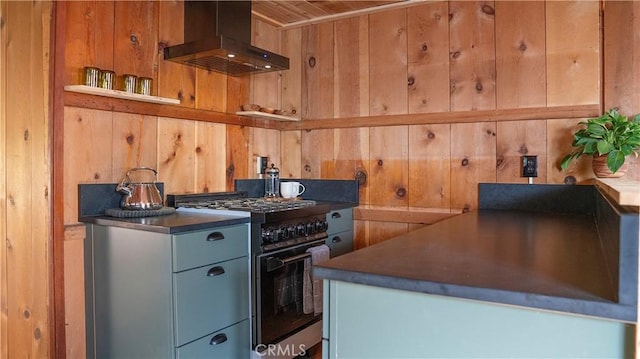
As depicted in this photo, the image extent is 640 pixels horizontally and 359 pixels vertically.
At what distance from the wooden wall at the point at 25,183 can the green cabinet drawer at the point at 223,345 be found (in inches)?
26.7

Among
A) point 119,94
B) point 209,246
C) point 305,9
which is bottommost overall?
point 209,246

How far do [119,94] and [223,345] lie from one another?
1.33 m

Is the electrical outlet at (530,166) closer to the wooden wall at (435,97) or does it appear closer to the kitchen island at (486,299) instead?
the wooden wall at (435,97)

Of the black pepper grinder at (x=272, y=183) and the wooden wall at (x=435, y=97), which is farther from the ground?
the wooden wall at (x=435, y=97)

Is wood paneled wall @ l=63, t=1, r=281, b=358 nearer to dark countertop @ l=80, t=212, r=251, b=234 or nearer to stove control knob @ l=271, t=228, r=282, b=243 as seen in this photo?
dark countertop @ l=80, t=212, r=251, b=234

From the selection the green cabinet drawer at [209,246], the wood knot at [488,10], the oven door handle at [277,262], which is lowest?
the oven door handle at [277,262]

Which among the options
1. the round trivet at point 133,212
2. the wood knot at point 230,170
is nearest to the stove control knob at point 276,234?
the round trivet at point 133,212

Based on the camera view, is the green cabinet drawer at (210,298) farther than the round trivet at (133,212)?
No

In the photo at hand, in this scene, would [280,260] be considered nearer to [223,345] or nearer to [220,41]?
[223,345]

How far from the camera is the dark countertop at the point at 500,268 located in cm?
89

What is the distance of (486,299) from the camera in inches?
36.8

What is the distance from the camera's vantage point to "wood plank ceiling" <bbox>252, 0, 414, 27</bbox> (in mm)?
3012

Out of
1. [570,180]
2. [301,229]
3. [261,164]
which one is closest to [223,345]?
[301,229]

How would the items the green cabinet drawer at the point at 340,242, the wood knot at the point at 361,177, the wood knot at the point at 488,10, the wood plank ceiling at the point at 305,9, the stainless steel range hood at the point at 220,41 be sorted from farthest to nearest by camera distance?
the wood knot at the point at 361,177 < the wood plank ceiling at the point at 305,9 < the green cabinet drawer at the point at 340,242 < the wood knot at the point at 488,10 < the stainless steel range hood at the point at 220,41
